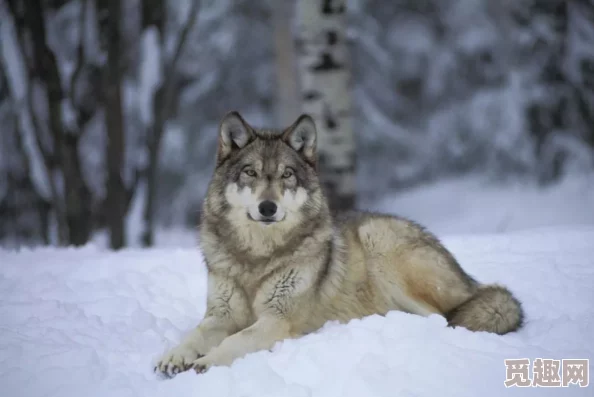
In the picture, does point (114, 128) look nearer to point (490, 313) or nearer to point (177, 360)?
point (177, 360)

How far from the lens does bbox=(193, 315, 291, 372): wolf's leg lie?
3547mm

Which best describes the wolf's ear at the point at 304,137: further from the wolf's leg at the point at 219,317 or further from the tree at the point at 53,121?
the tree at the point at 53,121

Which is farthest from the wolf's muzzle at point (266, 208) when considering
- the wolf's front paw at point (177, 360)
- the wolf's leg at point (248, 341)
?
the wolf's front paw at point (177, 360)

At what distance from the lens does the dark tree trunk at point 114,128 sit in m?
9.18

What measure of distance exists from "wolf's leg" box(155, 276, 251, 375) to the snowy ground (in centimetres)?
28

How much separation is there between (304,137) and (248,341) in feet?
5.23

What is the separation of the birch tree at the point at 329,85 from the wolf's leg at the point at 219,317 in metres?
3.79

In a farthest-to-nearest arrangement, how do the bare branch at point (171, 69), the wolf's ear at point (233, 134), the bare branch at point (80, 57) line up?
the bare branch at point (171, 69)
the bare branch at point (80, 57)
the wolf's ear at point (233, 134)

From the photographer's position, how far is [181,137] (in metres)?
15.7

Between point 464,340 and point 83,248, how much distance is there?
4834 millimetres

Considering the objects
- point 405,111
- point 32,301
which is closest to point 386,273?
point 32,301

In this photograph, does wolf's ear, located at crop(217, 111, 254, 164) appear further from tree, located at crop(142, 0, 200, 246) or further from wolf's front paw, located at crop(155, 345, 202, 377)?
tree, located at crop(142, 0, 200, 246)

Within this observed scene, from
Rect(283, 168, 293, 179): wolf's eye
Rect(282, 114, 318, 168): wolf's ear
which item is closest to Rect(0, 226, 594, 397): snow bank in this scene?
Rect(283, 168, 293, 179): wolf's eye

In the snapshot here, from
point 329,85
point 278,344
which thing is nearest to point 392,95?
point 329,85
